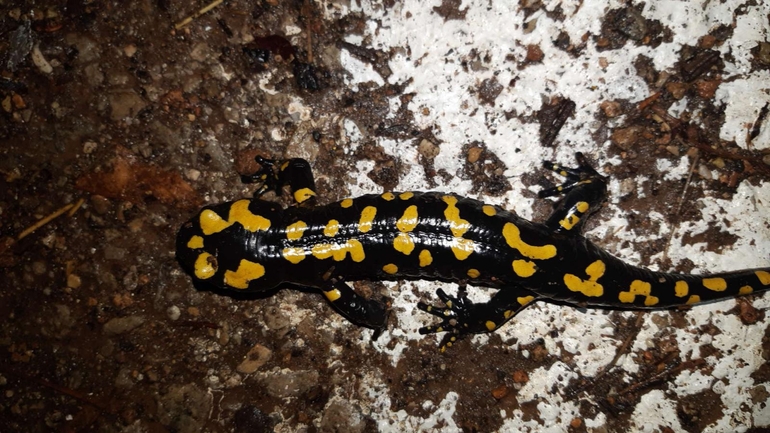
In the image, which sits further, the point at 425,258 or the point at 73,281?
the point at 73,281

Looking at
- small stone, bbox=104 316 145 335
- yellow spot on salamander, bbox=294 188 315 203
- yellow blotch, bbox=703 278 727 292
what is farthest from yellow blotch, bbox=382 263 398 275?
yellow blotch, bbox=703 278 727 292

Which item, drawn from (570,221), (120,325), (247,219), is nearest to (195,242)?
(247,219)

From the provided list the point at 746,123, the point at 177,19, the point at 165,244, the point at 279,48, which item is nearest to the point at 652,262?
the point at 746,123

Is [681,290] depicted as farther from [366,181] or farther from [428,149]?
[366,181]

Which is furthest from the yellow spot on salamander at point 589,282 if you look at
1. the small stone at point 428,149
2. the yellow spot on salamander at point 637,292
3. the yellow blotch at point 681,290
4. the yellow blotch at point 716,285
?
the small stone at point 428,149

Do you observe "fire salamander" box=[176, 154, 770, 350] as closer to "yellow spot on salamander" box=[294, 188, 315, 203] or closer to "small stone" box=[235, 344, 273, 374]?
"yellow spot on salamander" box=[294, 188, 315, 203]

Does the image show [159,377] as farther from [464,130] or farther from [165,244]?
[464,130]
